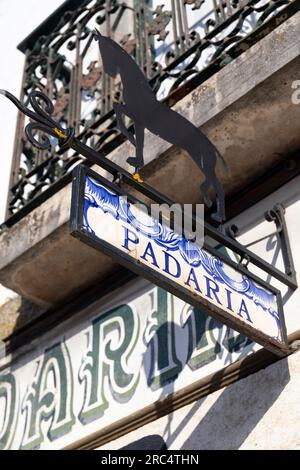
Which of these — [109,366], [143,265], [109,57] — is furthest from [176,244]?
[109,366]

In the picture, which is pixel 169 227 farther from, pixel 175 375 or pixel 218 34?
pixel 218 34

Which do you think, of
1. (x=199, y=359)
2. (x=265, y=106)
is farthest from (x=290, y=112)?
(x=199, y=359)

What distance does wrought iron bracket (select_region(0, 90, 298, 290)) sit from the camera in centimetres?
378

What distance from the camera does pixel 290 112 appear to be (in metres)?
4.68

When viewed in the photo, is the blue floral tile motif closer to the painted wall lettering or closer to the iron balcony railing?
the painted wall lettering

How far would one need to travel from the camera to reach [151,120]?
4340 millimetres

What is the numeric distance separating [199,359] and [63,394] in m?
1.03

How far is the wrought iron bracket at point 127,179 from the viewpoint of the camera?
12.4ft

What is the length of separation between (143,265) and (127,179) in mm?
448

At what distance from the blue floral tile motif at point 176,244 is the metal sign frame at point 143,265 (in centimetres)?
2

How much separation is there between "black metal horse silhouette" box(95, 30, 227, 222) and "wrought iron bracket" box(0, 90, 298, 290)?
0.18 metres

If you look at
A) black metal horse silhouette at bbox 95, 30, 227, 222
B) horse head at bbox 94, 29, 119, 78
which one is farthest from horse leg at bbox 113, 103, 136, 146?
horse head at bbox 94, 29, 119, 78

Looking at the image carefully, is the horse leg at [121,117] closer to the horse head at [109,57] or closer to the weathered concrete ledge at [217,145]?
the horse head at [109,57]

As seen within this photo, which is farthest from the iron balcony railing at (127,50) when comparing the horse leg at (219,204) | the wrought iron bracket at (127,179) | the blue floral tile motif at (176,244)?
the blue floral tile motif at (176,244)
